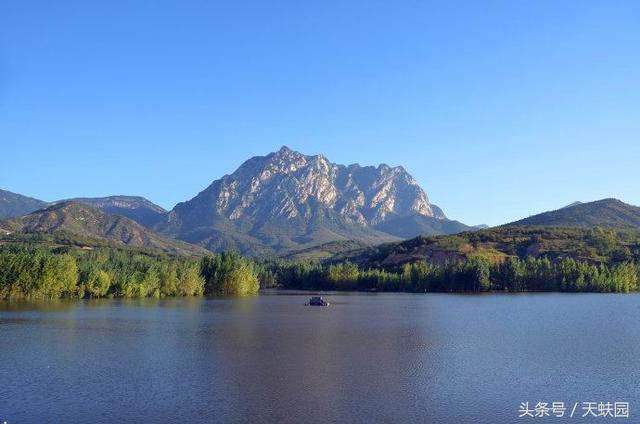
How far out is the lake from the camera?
40.7 m

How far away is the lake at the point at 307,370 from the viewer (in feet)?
133

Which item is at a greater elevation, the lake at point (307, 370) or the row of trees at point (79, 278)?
the row of trees at point (79, 278)

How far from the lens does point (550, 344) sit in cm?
7206

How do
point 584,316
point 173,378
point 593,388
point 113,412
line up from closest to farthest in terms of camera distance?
point 113,412
point 593,388
point 173,378
point 584,316

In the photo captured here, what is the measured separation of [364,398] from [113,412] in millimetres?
17702

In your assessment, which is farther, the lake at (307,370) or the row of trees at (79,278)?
the row of trees at (79,278)

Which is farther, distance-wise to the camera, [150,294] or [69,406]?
[150,294]

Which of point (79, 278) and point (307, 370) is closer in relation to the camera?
point (307, 370)

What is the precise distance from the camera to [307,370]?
55.0 metres

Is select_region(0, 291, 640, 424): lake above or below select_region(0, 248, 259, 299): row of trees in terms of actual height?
below

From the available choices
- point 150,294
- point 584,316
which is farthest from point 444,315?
point 150,294

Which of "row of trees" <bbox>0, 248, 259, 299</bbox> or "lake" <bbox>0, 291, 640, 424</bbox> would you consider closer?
"lake" <bbox>0, 291, 640, 424</bbox>

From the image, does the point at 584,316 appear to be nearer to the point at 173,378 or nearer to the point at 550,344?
the point at 550,344

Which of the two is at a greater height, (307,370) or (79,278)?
(79,278)
